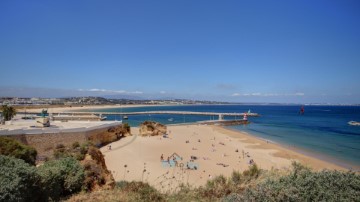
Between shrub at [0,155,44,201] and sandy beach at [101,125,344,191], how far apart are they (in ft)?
27.3

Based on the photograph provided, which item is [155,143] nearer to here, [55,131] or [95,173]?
[55,131]

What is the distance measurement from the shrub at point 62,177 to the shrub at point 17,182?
1.32 ft

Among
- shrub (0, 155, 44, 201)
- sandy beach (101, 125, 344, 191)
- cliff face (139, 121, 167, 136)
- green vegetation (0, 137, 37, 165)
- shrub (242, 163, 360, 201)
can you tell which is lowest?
sandy beach (101, 125, 344, 191)

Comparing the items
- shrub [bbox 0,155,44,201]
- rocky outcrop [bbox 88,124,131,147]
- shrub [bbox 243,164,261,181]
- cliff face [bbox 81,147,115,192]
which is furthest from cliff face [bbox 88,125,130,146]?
shrub [bbox 0,155,44,201]

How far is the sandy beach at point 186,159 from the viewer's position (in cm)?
1769

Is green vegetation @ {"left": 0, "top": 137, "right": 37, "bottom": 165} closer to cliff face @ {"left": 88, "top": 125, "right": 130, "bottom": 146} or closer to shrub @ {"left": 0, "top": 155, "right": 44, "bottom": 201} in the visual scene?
cliff face @ {"left": 88, "top": 125, "right": 130, "bottom": 146}

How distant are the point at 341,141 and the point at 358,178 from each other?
36838 millimetres

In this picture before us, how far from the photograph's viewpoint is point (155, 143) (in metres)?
30.8

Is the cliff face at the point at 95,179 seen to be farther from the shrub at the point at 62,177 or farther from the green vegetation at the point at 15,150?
the green vegetation at the point at 15,150

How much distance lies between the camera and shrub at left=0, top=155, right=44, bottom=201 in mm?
5242

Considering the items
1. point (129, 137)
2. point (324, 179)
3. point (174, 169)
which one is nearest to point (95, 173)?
point (324, 179)

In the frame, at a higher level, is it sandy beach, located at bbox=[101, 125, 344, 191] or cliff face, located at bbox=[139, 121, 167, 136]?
cliff face, located at bbox=[139, 121, 167, 136]

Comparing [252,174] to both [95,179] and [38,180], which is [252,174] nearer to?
[95,179]

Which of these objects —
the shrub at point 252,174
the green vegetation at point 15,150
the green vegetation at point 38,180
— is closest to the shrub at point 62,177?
the green vegetation at point 38,180
